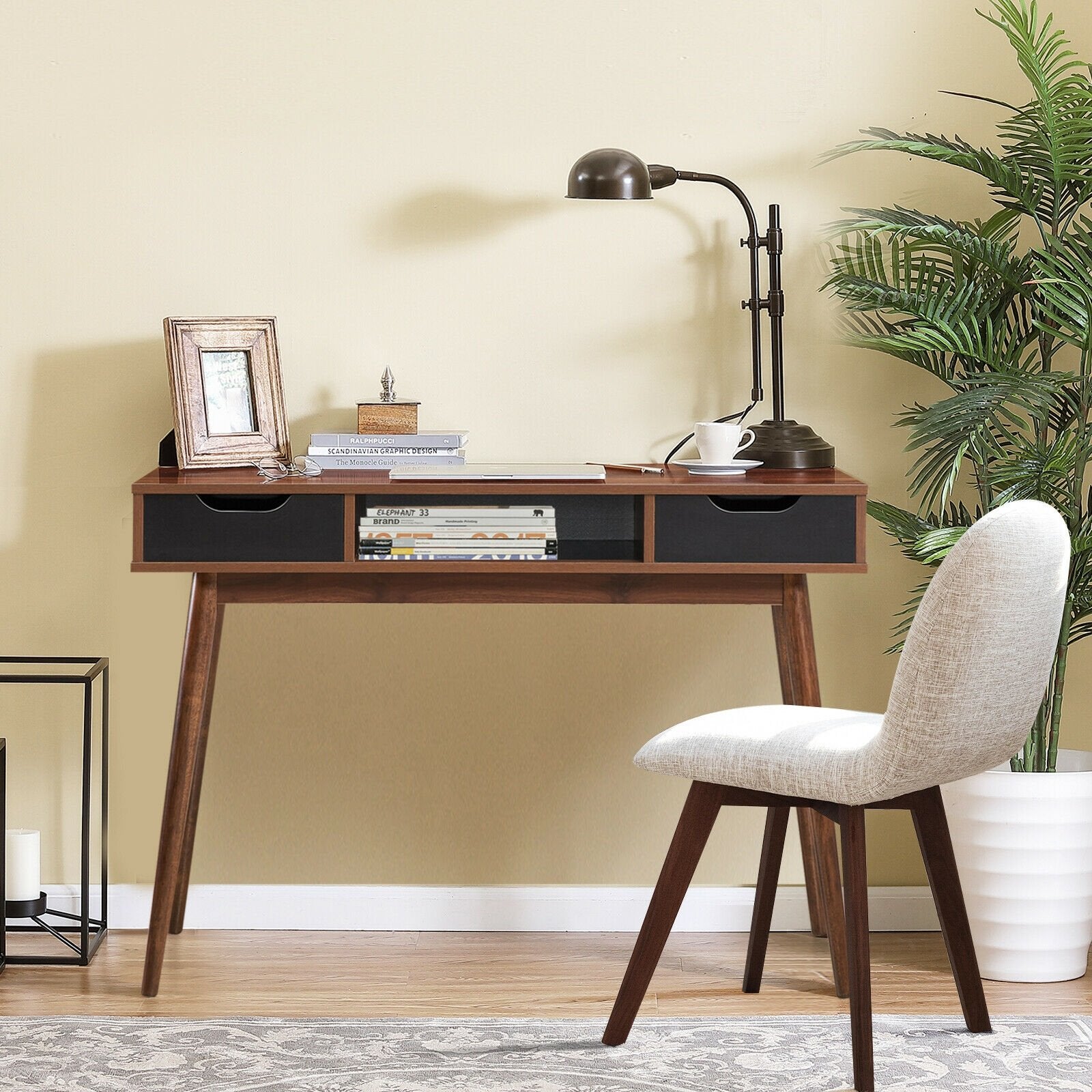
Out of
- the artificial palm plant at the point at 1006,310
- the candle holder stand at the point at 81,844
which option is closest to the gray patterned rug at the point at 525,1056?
the candle holder stand at the point at 81,844

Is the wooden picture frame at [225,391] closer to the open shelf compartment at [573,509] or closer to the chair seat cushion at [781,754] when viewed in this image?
the open shelf compartment at [573,509]

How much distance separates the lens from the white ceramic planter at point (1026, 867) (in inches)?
94.3

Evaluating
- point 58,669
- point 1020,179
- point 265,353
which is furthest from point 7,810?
point 1020,179

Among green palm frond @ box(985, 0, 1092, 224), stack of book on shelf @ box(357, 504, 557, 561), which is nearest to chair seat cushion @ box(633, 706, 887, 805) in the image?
stack of book on shelf @ box(357, 504, 557, 561)

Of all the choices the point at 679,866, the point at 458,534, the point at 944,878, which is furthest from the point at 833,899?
the point at 458,534

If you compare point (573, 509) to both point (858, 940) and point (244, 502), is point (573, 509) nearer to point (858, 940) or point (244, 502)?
point (244, 502)

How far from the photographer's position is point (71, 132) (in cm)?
263

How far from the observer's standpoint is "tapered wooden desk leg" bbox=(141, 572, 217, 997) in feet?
7.57

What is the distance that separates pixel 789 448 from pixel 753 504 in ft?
0.47

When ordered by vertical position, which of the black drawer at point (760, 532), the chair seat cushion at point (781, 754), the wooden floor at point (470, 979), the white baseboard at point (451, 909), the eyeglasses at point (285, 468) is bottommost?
the wooden floor at point (470, 979)

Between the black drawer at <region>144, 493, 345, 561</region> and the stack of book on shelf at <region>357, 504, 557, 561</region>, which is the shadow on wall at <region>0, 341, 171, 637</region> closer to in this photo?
the black drawer at <region>144, 493, 345, 561</region>

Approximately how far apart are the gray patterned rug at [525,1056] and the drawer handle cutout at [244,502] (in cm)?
80

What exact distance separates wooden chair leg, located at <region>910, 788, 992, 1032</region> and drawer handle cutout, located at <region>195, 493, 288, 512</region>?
1.07m

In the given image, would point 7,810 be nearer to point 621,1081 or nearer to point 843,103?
point 621,1081
